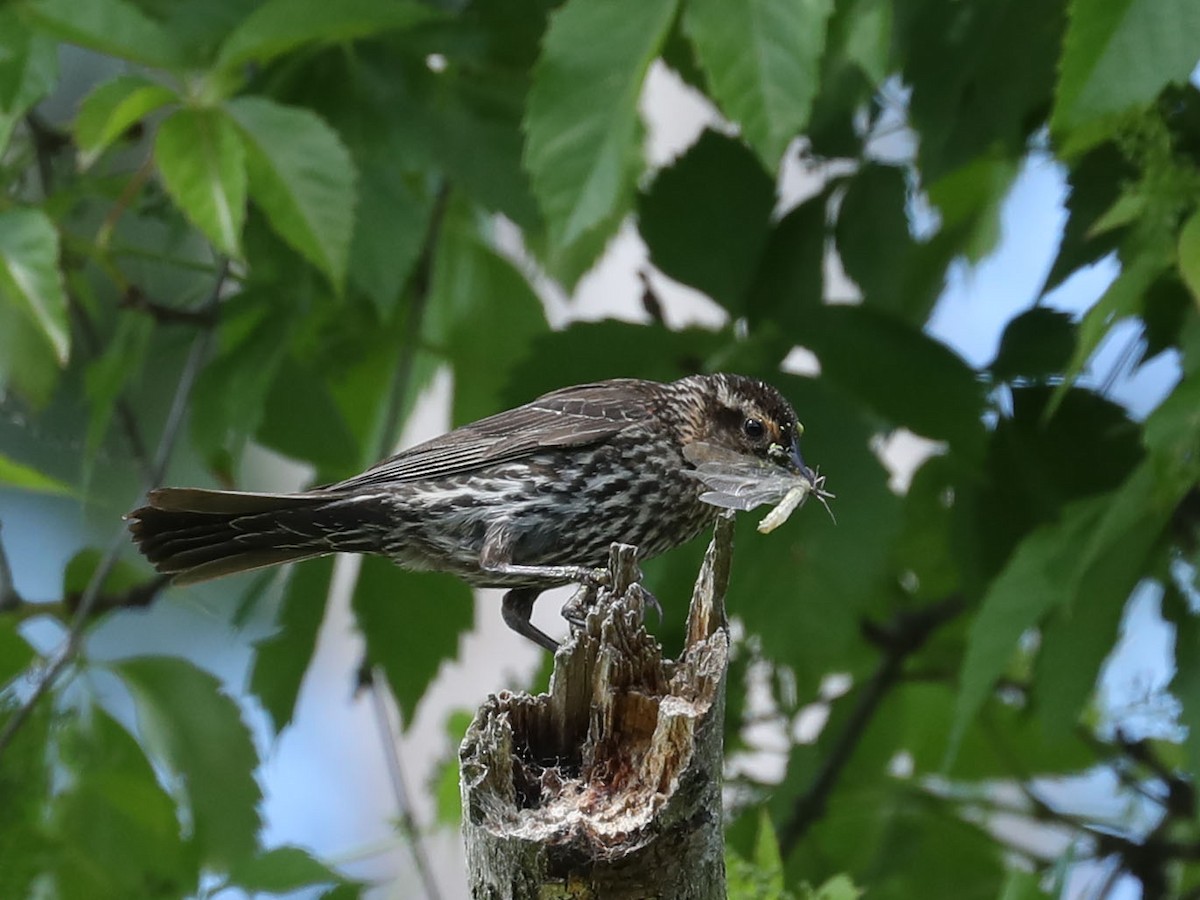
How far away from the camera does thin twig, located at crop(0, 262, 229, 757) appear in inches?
125

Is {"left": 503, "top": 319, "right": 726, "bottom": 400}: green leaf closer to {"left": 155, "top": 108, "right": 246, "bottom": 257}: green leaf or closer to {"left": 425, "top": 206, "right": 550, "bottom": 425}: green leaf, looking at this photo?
{"left": 425, "top": 206, "right": 550, "bottom": 425}: green leaf

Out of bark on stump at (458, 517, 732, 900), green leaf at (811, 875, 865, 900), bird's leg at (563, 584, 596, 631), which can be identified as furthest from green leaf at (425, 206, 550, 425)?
bark on stump at (458, 517, 732, 900)

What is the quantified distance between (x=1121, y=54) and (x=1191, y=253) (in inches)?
13.6

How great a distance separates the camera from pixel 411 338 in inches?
144

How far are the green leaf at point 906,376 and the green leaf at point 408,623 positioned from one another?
97 cm

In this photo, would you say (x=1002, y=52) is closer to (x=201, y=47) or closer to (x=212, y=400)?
(x=201, y=47)

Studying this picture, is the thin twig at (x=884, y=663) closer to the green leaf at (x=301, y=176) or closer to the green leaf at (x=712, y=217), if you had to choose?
the green leaf at (x=712, y=217)

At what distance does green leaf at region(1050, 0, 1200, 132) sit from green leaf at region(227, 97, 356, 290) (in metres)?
1.26

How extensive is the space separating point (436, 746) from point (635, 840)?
633 cm

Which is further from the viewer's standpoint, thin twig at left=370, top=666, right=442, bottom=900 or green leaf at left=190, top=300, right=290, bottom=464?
thin twig at left=370, top=666, right=442, bottom=900

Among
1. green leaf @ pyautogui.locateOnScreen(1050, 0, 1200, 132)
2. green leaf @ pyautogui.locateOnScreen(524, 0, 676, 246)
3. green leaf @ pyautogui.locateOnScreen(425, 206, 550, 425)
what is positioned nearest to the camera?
green leaf @ pyautogui.locateOnScreen(1050, 0, 1200, 132)

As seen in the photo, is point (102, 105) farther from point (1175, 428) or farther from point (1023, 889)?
point (1023, 889)

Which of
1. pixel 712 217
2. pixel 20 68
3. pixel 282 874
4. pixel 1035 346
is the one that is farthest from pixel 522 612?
pixel 1035 346

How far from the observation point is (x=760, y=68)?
2.47m
